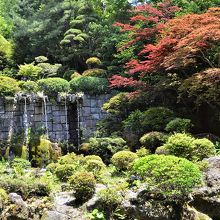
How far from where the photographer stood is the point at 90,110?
17109 mm

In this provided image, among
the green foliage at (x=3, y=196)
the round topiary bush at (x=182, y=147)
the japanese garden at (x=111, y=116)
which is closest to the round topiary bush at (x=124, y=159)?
the japanese garden at (x=111, y=116)

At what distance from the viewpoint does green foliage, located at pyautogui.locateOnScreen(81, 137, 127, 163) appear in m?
14.4

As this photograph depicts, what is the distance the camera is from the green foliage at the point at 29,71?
717 inches

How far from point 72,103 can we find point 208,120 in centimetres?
610

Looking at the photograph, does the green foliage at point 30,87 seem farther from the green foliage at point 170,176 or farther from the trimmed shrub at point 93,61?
the green foliage at point 170,176

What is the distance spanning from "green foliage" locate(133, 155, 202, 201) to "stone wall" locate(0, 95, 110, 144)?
8.47m

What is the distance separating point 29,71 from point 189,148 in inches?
408

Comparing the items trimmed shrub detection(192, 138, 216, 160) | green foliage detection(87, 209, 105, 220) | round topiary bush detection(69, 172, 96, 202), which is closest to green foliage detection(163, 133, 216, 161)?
trimmed shrub detection(192, 138, 216, 160)

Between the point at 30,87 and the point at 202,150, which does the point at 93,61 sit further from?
the point at 202,150

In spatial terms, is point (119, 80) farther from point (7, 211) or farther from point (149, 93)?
point (7, 211)

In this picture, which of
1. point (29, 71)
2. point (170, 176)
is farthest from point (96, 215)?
point (29, 71)

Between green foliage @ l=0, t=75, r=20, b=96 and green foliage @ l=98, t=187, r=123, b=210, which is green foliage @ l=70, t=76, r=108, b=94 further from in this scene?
green foliage @ l=98, t=187, r=123, b=210

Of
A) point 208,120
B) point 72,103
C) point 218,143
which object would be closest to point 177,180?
point 218,143

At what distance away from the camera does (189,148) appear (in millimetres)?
10555
